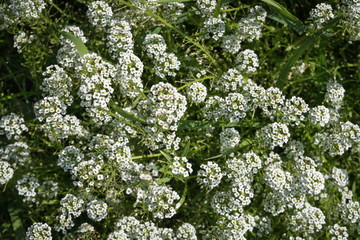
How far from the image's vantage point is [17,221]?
676 cm

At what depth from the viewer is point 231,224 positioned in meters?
5.43

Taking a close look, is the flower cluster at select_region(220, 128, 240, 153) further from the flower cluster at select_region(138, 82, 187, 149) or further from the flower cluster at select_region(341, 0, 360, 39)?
the flower cluster at select_region(341, 0, 360, 39)

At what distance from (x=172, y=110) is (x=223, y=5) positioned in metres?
2.06

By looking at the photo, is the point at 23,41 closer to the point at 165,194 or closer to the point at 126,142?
the point at 126,142

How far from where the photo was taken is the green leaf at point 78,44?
17.5 feet

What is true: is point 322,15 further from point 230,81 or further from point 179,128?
point 179,128

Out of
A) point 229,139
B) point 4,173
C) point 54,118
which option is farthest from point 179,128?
Answer: point 4,173

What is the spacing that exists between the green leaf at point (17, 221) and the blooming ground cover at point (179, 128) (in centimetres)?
2

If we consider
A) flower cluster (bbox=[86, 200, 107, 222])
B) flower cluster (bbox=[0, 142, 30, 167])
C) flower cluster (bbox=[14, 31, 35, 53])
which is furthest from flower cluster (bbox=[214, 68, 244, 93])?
flower cluster (bbox=[0, 142, 30, 167])

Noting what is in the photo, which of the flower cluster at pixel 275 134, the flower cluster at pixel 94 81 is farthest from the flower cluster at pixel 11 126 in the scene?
the flower cluster at pixel 275 134

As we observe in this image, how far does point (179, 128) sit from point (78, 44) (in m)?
1.76

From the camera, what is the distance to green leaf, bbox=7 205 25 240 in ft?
22.0

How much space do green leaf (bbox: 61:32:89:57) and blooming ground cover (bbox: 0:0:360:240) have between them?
0.12 feet


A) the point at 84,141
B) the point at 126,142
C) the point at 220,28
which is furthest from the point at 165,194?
the point at 220,28
